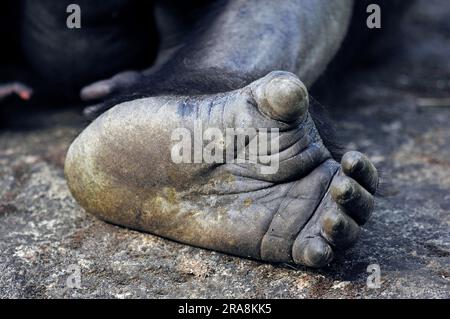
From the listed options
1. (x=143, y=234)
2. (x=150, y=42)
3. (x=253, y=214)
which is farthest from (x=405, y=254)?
(x=150, y=42)

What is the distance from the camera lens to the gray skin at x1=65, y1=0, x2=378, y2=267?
1048 mm

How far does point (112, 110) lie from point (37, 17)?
1.77 ft

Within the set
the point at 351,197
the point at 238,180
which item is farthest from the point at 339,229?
the point at 238,180

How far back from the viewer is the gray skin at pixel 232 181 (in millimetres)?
1048

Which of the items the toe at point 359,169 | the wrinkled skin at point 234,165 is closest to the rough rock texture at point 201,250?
the wrinkled skin at point 234,165

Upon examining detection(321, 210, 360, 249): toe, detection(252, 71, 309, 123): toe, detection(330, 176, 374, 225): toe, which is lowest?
detection(321, 210, 360, 249): toe

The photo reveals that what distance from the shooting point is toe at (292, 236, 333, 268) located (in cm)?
103

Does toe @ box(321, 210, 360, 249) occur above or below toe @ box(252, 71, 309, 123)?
below

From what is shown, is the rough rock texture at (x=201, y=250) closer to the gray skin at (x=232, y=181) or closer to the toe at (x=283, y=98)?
the gray skin at (x=232, y=181)

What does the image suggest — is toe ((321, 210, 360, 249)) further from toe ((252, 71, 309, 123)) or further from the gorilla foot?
toe ((252, 71, 309, 123))

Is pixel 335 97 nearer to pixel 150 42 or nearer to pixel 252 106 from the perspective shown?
pixel 150 42

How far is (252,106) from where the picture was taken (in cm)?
109

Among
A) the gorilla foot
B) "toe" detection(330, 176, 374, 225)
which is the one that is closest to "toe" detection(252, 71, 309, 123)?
the gorilla foot

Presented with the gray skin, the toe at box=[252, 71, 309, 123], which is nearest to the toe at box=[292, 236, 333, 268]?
the gray skin
